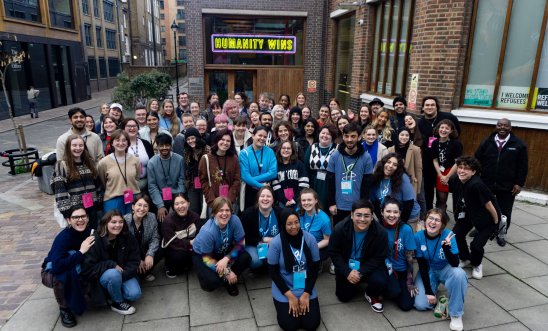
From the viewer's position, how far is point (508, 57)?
7.23 meters

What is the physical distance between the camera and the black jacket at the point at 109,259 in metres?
3.95

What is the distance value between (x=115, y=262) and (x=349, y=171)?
3.07 metres

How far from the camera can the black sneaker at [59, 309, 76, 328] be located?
12.7 feet

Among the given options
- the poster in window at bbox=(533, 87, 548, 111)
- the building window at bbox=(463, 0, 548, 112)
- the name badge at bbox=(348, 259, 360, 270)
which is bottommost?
the name badge at bbox=(348, 259, 360, 270)

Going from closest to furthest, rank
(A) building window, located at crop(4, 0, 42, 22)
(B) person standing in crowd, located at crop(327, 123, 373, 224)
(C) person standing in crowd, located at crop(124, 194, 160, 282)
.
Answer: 1. (C) person standing in crowd, located at crop(124, 194, 160, 282)
2. (B) person standing in crowd, located at crop(327, 123, 373, 224)
3. (A) building window, located at crop(4, 0, 42, 22)

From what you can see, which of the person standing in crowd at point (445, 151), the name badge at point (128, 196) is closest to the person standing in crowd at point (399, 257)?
the person standing in crowd at point (445, 151)

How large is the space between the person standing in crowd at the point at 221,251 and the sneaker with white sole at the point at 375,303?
148cm

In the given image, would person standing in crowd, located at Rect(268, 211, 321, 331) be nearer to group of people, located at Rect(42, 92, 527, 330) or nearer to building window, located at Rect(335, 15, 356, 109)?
group of people, located at Rect(42, 92, 527, 330)

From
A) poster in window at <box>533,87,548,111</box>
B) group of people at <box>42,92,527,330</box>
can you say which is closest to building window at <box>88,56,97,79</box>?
group of people at <box>42,92,527,330</box>

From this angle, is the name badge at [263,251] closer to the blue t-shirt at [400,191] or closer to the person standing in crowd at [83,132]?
the blue t-shirt at [400,191]

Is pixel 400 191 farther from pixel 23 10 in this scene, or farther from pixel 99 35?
pixel 99 35

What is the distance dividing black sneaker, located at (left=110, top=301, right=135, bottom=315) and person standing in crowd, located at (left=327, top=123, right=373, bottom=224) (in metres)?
Answer: 2.86

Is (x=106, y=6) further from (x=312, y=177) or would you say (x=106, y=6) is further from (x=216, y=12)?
(x=312, y=177)

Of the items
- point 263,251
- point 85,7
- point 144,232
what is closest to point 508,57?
point 263,251
